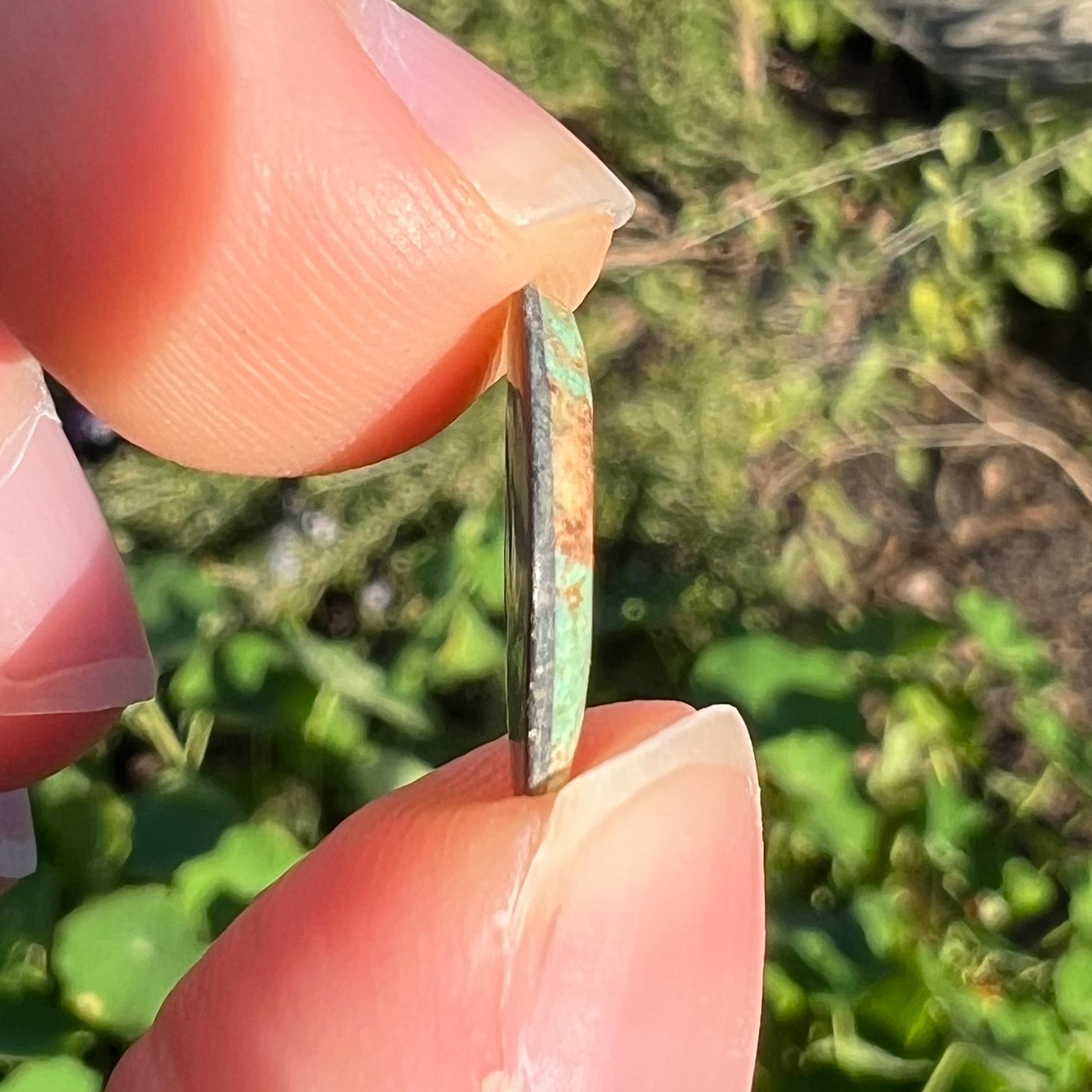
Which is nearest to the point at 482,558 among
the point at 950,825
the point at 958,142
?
the point at 950,825

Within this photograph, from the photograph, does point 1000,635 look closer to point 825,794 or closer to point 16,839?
point 825,794

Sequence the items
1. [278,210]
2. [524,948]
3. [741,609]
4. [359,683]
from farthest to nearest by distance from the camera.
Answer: [741,609] → [359,683] → [278,210] → [524,948]

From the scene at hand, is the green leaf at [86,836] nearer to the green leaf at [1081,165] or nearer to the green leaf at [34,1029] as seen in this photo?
the green leaf at [34,1029]

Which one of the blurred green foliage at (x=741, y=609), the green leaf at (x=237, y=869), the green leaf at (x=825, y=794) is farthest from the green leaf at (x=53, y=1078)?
the green leaf at (x=825, y=794)

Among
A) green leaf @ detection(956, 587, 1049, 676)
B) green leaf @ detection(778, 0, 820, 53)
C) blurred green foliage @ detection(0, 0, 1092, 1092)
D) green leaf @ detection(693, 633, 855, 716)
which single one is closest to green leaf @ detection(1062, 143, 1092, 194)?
blurred green foliage @ detection(0, 0, 1092, 1092)

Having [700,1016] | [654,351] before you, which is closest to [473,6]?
[654,351]

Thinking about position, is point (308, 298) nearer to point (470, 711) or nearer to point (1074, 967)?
point (470, 711)

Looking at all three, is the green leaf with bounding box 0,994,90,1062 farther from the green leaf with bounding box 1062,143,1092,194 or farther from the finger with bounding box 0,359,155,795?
the green leaf with bounding box 1062,143,1092,194
